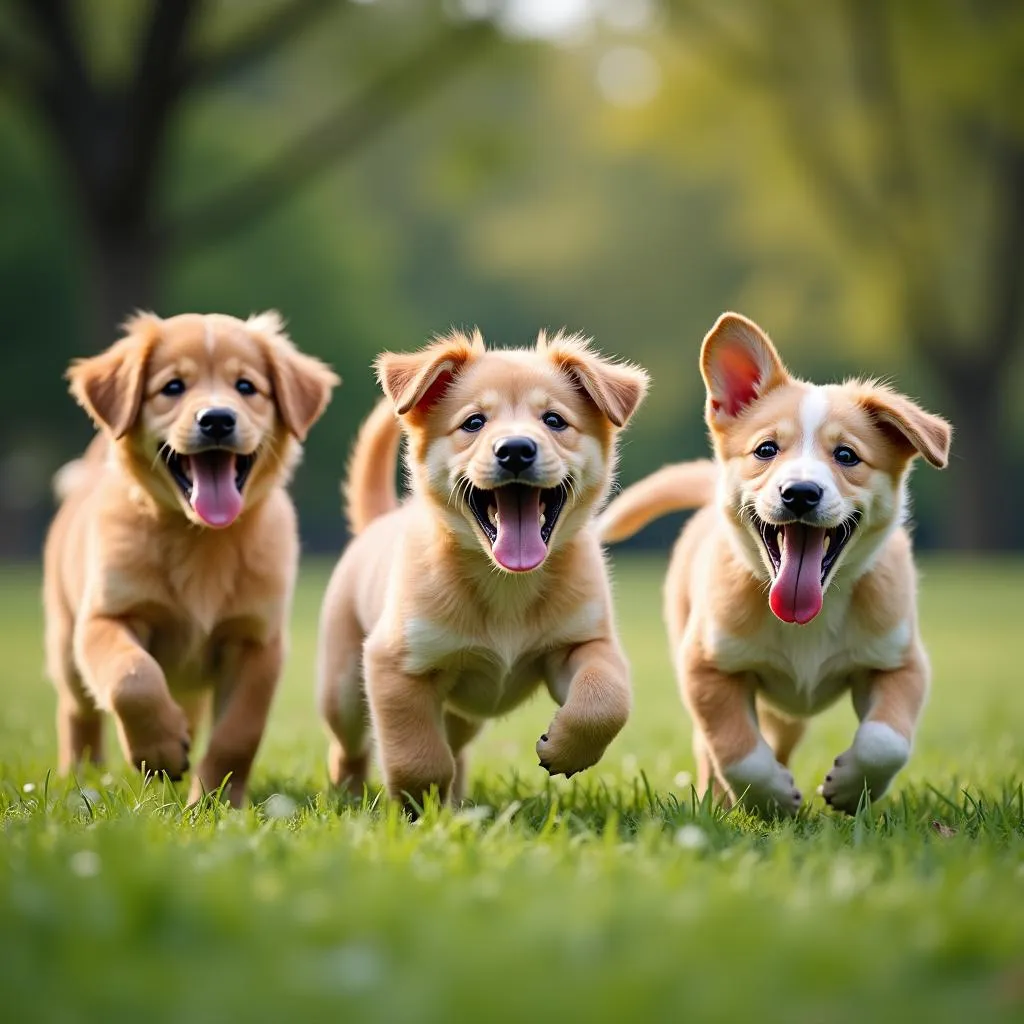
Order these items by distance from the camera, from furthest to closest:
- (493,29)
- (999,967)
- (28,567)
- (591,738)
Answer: (28,567), (493,29), (591,738), (999,967)

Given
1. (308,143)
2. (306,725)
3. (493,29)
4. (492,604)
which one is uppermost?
(493,29)

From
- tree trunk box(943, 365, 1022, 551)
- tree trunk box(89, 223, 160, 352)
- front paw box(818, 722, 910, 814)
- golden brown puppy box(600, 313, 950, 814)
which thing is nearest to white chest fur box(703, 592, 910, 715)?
golden brown puppy box(600, 313, 950, 814)

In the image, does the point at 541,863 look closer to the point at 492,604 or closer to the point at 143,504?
the point at 492,604

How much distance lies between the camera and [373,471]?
5.73m

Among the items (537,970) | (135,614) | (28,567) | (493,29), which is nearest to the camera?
(537,970)

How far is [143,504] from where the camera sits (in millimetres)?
4996

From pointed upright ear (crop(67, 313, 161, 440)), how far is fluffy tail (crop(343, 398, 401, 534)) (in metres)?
0.93

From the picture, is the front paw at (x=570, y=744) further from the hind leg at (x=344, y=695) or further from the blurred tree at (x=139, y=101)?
the blurred tree at (x=139, y=101)

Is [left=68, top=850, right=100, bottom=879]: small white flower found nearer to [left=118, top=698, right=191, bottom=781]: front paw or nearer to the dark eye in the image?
[left=118, top=698, right=191, bottom=781]: front paw

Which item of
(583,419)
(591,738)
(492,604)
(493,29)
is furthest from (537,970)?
(493,29)

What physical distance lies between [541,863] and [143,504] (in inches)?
95.9

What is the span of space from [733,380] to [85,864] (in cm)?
269

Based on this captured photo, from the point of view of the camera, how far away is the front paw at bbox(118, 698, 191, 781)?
4473 millimetres

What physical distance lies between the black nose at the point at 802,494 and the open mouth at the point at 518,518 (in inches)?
24.9
